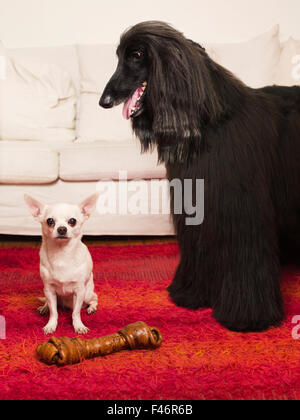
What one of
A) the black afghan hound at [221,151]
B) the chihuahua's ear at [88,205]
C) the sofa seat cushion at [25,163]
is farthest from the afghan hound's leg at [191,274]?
the sofa seat cushion at [25,163]

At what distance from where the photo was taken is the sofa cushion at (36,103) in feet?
9.56

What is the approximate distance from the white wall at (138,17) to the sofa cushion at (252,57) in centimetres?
38

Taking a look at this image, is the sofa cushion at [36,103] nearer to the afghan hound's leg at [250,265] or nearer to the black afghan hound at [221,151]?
the black afghan hound at [221,151]

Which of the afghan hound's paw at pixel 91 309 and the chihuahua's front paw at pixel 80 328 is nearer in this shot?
the chihuahua's front paw at pixel 80 328

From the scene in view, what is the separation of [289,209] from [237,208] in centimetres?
27

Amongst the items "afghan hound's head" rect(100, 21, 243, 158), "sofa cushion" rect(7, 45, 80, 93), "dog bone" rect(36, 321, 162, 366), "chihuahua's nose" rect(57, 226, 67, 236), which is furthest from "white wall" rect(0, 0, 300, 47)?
"dog bone" rect(36, 321, 162, 366)

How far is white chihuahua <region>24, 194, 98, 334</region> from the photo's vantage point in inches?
56.9

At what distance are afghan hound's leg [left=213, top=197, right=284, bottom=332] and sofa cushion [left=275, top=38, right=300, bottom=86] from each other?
5.54ft

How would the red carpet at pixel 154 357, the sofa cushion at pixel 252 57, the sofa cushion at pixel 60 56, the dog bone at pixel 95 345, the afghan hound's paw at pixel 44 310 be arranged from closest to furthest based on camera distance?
the red carpet at pixel 154 357, the dog bone at pixel 95 345, the afghan hound's paw at pixel 44 310, the sofa cushion at pixel 252 57, the sofa cushion at pixel 60 56

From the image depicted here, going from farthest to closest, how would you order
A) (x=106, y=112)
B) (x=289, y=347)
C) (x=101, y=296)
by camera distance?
(x=106, y=112) < (x=101, y=296) < (x=289, y=347)

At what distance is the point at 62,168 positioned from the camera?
2504 mm

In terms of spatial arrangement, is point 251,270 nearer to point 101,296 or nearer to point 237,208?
point 237,208
